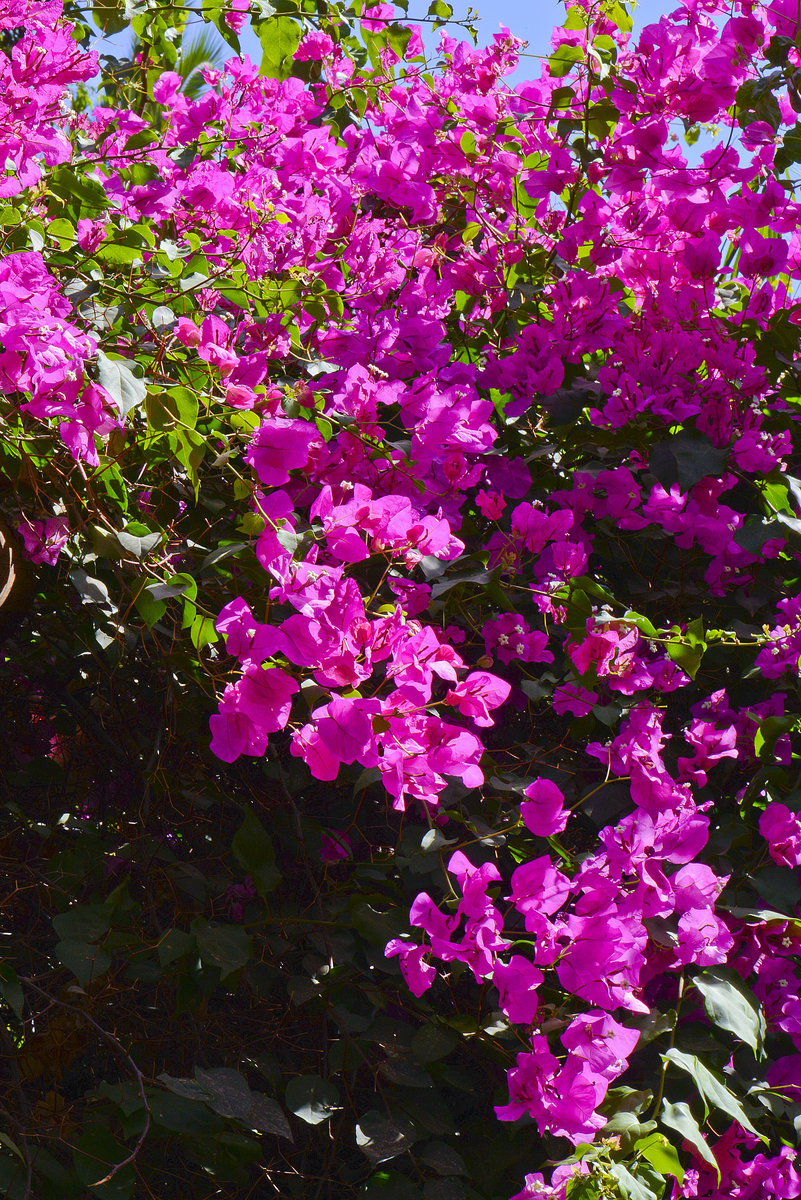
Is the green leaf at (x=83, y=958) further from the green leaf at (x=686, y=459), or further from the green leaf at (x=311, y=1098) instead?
the green leaf at (x=686, y=459)

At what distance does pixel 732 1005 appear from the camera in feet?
2.96

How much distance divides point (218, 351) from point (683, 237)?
26.1 inches

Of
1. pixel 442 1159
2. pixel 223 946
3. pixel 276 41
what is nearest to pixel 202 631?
pixel 223 946

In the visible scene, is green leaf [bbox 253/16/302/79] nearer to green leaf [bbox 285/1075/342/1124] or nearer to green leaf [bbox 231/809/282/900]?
green leaf [bbox 231/809/282/900]

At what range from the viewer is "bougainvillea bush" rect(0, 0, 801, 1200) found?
886mm

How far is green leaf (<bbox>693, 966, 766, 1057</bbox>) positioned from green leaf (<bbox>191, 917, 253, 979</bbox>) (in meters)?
0.45

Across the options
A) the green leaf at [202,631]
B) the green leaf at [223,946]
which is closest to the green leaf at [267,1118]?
the green leaf at [223,946]

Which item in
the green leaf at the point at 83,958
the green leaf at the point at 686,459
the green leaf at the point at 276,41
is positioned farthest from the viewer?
the green leaf at the point at 276,41

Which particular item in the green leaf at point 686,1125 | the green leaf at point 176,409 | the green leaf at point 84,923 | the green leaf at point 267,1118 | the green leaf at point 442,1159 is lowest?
the green leaf at point 442,1159

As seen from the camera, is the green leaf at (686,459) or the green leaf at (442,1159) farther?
the green leaf at (686,459)

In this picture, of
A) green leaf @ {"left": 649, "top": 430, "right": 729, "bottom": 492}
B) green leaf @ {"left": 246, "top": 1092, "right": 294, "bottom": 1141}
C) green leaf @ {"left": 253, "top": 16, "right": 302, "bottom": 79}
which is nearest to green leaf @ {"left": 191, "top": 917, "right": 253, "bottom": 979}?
green leaf @ {"left": 246, "top": 1092, "right": 294, "bottom": 1141}

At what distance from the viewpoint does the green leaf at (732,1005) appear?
88 cm

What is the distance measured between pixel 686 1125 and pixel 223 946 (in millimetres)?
473

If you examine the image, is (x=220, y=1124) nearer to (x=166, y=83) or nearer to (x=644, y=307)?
(x=644, y=307)
